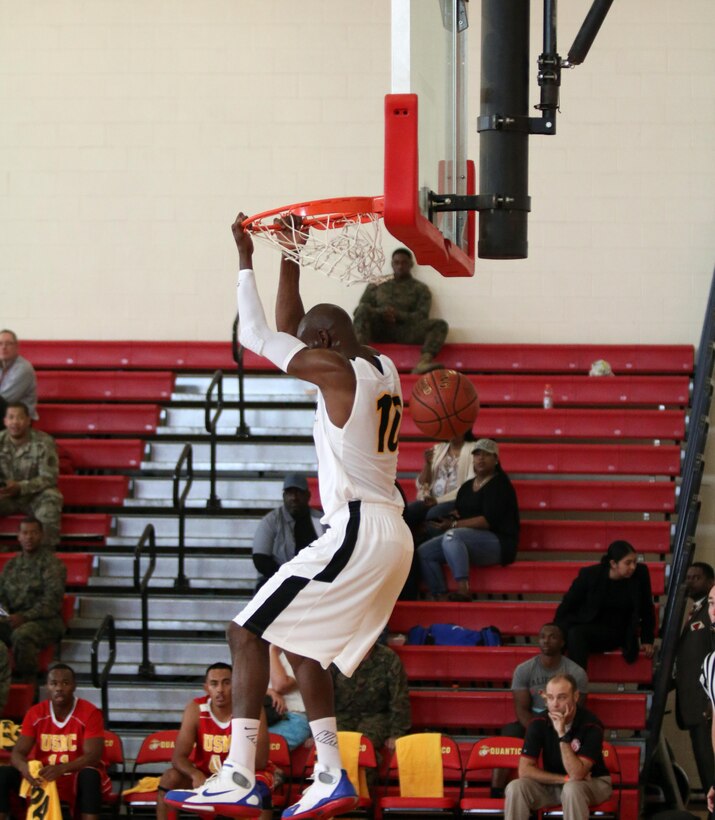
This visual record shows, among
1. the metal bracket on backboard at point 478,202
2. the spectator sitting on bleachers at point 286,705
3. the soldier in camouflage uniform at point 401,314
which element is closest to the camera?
the metal bracket on backboard at point 478,202

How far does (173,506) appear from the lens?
1188 centimetres

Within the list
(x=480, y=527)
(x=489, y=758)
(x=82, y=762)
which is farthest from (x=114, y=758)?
(x=480, y=527)

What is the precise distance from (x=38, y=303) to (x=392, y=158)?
9392mm

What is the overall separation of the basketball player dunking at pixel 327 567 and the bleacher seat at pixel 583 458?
633cm

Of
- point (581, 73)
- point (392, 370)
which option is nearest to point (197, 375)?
point (581, 73)

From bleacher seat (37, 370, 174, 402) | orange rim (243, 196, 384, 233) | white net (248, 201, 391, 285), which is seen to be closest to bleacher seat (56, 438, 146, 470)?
bleacher seat (37, 370, 174, 402)

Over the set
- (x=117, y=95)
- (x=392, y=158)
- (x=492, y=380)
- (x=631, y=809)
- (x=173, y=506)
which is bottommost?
(x=631, y=809)

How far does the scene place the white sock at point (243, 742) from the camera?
5340 millimetres

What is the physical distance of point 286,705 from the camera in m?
9.77

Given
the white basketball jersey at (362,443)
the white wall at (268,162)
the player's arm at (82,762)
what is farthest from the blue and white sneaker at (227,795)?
the white wall at (268,162)

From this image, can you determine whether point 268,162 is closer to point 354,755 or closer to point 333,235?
point 354,755

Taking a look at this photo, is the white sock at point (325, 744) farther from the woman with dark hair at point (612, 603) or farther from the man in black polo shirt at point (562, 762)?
the woman with dark hair at point (612, 603)

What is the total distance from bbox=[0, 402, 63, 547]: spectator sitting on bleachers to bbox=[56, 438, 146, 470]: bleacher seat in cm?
81

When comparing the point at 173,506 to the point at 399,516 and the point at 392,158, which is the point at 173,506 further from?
the point at 392,158
